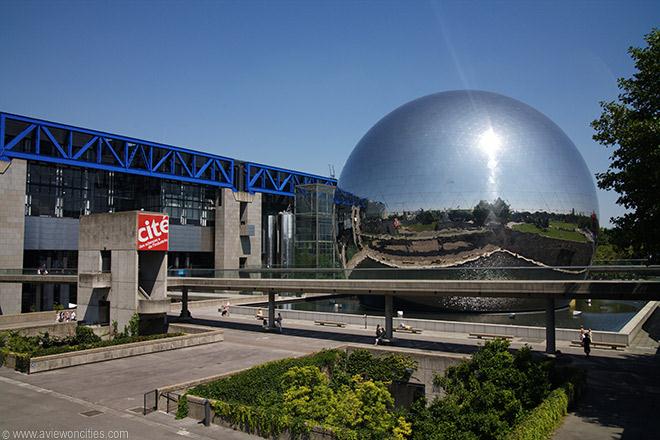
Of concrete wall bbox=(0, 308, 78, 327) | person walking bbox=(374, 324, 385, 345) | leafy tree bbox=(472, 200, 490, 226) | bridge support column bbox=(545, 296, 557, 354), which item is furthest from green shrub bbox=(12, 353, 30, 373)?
leafy tree bbox=(472, 200, 490, 226)

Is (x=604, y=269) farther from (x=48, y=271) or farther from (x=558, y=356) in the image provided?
(x=48, y=271)

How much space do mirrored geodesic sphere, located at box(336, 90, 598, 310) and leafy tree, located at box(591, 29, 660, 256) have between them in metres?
16.4

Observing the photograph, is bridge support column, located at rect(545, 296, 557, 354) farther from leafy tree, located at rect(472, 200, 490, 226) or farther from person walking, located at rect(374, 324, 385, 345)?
leafy tree, located at rect(472, 200, 490, 226)

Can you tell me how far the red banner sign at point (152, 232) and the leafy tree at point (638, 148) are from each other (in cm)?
2498

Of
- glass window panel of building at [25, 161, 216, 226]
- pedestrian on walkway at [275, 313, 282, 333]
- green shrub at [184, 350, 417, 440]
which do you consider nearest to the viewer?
green shrub at [184, 350, 417, 440]

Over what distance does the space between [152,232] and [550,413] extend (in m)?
25.5

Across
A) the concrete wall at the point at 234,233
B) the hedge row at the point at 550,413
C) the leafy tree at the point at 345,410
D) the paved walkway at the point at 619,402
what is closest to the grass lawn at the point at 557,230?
the paved walkway at the point at 619,402

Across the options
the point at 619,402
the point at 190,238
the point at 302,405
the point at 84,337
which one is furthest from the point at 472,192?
the point at 190,238

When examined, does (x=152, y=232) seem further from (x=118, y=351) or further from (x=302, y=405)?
(x=302, y=405)

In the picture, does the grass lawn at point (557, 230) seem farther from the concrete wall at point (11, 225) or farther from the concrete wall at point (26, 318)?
the concrete wall at point (11, 225)

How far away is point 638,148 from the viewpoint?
1778 cm

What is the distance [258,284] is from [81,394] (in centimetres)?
1539

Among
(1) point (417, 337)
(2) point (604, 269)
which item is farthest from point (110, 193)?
(2) point (604, 269)

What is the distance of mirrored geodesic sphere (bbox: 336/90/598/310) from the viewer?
3656 centimetres
